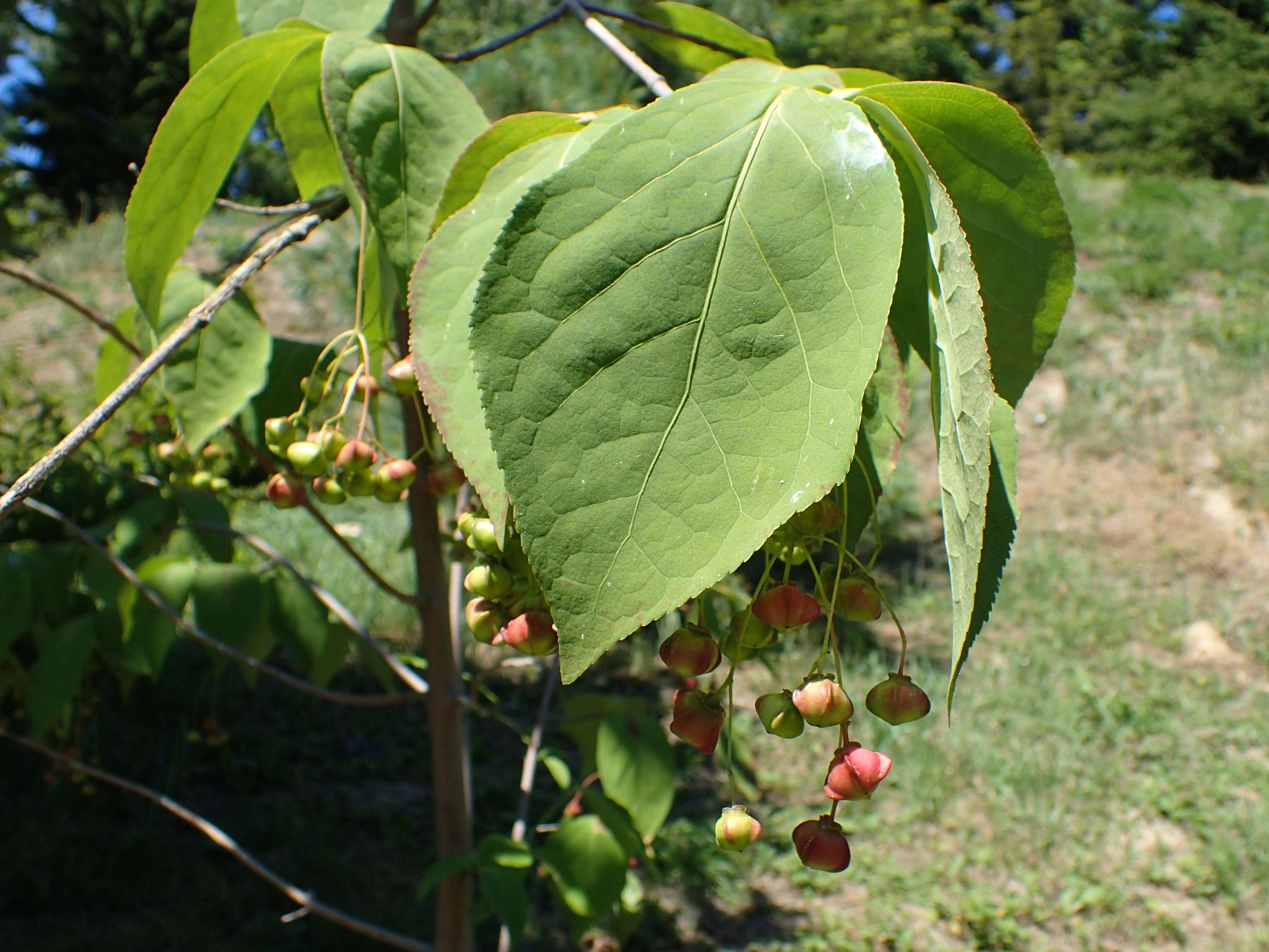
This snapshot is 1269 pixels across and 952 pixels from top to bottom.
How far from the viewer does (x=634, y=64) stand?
0.74 metres

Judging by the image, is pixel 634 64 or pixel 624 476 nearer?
pixel 624 476

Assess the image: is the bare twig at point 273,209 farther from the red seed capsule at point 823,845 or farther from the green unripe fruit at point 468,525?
the red seed capsule at point 823,845

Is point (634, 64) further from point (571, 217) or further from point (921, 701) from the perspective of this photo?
point (921, 701)

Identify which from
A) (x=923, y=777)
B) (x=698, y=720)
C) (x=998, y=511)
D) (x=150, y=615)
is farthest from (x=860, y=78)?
(x=923, y=777)

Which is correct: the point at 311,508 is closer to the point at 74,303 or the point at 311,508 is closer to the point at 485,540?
the point at 74,303

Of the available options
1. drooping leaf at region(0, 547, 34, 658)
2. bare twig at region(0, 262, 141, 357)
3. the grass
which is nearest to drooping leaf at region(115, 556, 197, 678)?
drooping leaf at region(0, 547, 34, 658)

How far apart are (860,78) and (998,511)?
1.21ft

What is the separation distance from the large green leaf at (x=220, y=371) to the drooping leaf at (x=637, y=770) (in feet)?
2.99

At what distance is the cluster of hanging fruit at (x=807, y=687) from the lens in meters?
0.57

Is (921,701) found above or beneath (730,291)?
beneath

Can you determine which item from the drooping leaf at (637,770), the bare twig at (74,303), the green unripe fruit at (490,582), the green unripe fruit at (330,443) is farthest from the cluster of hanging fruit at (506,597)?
the drooping leaf at (637,770)

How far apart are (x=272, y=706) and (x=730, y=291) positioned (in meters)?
4.77

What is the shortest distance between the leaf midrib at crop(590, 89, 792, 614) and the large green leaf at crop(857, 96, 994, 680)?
7 cm

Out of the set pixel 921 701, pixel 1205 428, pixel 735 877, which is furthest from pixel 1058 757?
pixel 921 701
